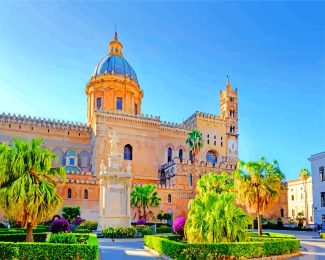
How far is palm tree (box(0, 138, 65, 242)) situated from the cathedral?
26200 millimetres

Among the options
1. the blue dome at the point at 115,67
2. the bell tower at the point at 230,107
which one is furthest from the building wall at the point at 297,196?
the blue dome at the point at 115,67

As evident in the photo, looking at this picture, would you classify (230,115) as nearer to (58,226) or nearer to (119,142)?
(119,142)

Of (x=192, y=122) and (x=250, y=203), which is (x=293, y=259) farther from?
(x=192, y=122)

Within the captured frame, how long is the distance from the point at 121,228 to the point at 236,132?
43198mm

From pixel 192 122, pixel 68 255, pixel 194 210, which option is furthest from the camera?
pixel 192 122

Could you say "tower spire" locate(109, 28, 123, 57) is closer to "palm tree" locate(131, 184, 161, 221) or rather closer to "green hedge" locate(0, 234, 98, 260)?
"palm tree" locate(131, 184, 161, 221)

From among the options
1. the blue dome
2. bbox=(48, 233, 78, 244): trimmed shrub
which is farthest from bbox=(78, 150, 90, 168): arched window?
bbox=(48, 233, 78, 244): trimmed shrub

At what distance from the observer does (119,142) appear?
5247cm

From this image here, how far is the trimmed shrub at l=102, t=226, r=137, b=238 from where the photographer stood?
27.8 metres

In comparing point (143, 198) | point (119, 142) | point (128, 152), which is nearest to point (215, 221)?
point (143, 198)

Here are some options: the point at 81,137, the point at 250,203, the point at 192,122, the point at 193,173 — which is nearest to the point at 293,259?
the point at 250,203

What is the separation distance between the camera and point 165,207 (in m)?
48.3

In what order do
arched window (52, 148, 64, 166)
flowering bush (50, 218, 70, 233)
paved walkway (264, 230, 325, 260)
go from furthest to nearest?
arched window (52, 148, 64, 166)
flowering bush (50, 218, 70, 233)
paved walkway (264, 230, 325, 260)

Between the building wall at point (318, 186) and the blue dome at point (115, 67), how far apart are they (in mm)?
31525
